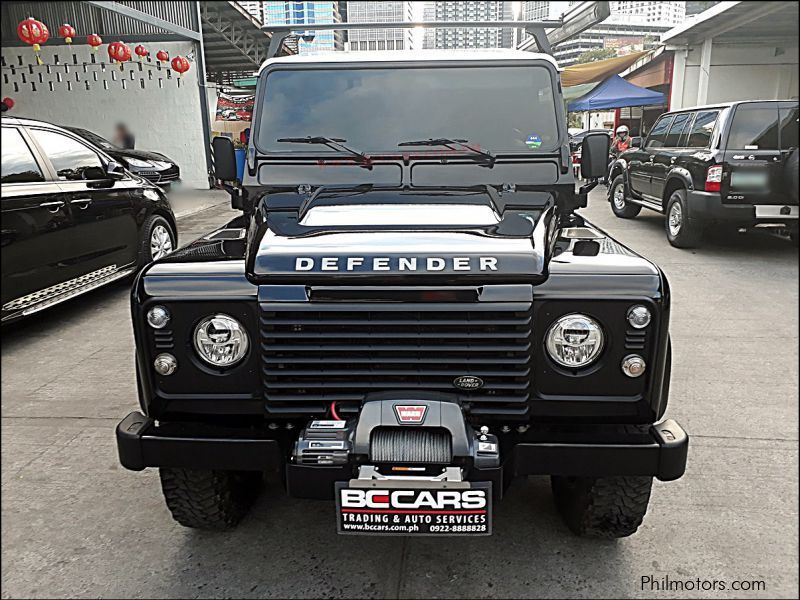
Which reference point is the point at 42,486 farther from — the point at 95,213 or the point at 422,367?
the point at 95,213

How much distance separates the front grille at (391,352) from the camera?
215 centimetres

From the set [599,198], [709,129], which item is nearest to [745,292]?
[709,129]

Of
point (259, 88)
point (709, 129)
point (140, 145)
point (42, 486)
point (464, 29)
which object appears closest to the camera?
point (42, 486)

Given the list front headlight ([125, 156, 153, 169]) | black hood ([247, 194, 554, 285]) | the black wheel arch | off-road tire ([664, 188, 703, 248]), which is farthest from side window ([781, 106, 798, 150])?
front headlight ([125, 156, 153, 169])

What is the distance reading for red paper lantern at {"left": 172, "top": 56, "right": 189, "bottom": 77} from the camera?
14.9m

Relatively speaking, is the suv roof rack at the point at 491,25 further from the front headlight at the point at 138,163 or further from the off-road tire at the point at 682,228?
the front headlight at the point at 138,163

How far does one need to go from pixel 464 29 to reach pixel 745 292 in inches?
158

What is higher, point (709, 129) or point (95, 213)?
point (709, 129)

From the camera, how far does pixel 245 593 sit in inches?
94.2

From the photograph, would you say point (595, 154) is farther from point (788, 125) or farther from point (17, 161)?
point (788, 125)

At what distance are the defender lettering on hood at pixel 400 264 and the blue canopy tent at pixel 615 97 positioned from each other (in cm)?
1599

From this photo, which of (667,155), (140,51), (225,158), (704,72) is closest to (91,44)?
(140,51)

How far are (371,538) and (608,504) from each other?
2.98ft

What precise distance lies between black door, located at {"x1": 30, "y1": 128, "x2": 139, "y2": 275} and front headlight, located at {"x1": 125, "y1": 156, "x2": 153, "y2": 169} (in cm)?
558
